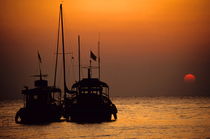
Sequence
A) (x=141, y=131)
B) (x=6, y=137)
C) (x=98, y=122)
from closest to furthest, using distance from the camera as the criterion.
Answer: (x=6, y=137), (x=141, y=131), (x=98, y=122)

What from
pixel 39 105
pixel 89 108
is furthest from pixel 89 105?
pixel 39 105

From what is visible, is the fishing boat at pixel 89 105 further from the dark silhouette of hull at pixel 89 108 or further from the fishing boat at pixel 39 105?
the fishing boat at pixel 39 105

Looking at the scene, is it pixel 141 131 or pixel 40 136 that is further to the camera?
pixel 141 131

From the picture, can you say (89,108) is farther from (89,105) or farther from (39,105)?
(39,105)

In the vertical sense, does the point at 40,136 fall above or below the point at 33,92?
below

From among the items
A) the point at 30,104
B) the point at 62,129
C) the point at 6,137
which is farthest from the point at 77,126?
the point at 6,137

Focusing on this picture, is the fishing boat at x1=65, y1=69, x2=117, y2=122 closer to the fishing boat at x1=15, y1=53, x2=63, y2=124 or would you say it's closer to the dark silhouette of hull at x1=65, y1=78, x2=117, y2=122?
the dark silhouette of hull at x1=65, y1=78, x2=117, y2=122

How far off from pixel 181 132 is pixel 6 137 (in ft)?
63.3

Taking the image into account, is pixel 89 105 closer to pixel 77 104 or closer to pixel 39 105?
pixel 77 104

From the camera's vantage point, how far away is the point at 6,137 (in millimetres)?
55625

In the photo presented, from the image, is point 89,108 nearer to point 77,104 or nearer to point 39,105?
point 77,104

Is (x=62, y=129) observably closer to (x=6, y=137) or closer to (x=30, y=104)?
(x=30, y=104)

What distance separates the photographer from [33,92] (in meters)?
63.4

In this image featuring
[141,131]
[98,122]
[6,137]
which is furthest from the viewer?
[98,122]
